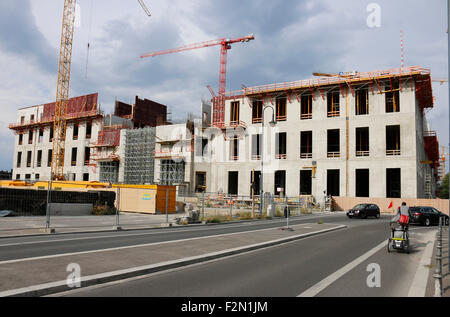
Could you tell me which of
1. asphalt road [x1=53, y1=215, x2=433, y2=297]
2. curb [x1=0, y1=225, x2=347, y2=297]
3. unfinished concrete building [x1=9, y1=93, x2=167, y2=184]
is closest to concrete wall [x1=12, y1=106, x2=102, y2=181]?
unfinished concrete building [x1=9, y1=93, x2=167, y2=184]

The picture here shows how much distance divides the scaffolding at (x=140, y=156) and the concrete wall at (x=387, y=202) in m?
30.7

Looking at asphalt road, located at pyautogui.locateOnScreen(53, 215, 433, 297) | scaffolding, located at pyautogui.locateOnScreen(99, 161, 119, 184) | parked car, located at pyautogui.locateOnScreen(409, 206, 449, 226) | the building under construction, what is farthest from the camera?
scaffolding, located at pyautogui.locateOnScreen(99, 161, 119, 184)

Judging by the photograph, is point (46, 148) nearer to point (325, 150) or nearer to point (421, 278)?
point (325, 150)

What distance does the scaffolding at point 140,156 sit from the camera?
59.5 metres

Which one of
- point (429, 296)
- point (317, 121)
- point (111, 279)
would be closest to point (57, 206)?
point (111, 279)

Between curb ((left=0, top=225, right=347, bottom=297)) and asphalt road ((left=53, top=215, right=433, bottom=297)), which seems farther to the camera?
asphalt road ((left=53, top=215, right=433, bottom=297))

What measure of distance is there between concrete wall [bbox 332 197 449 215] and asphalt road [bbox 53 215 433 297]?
31460mm

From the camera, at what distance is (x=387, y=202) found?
134 ft

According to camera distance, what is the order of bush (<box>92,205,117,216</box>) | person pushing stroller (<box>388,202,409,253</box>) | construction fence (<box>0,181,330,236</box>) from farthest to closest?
1. bush (<box>92,205,117,216</box>)
2. construction fence (<box>0,181,330,236</box>)
3. person pushing stroller (<box>388,202,409,253</box>)

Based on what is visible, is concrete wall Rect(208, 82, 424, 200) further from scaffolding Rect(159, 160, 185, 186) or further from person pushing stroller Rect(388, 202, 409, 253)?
person pushing stroller Rect(388, 202, 409, 253)

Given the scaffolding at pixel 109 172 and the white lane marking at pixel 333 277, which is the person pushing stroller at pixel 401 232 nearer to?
the white lane marking at pixel 333 277

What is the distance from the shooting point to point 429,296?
6.11 m

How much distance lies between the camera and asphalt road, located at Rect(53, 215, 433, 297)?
6297 millimetres
